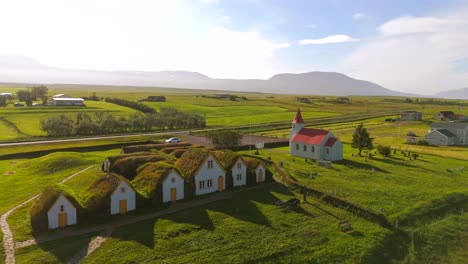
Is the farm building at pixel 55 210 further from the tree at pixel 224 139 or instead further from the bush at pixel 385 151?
the bush at pixel 385 151

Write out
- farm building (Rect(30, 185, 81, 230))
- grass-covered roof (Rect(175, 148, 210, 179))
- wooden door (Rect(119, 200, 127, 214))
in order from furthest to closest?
1. grass-covered roof (Rect(175, 148, 210, 179))
2. wooden door (Rect(119, 200, 127, 214))
3. farm building (Rect(30, 185, 81, 230))

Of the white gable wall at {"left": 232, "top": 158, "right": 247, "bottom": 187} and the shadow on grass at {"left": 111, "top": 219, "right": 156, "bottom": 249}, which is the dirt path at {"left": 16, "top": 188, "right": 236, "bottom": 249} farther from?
the white gable wall at {"left": 232, "top": 158, "right": 247, "bottom": 187}

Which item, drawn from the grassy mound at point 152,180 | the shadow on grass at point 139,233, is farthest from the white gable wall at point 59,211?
the grassy mound at point 152,180

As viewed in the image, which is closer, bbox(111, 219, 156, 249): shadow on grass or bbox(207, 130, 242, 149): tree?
bbox(111, 219, 156, 249): shadow on grass

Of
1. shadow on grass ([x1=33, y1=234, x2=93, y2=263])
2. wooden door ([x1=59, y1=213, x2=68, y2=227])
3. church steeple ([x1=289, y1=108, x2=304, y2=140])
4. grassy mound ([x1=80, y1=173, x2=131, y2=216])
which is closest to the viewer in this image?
shadow on grass ([x1=33, y1=234, x2=93, y2=263])

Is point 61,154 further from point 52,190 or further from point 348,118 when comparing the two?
point 348,118

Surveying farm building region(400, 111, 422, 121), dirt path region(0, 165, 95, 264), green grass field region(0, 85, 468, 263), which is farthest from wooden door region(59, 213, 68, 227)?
farm building region(400, 111, 422, 121)

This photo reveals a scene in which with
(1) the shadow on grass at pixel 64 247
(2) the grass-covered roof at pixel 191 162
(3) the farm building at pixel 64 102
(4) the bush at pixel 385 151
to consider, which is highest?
(3) the farm building at pixel 64 102
